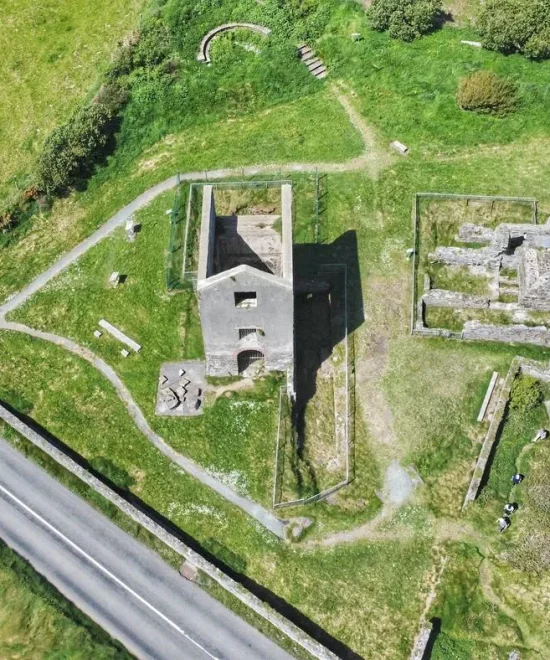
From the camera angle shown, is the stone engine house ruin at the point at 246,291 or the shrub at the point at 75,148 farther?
the shrub at the point at 75,148

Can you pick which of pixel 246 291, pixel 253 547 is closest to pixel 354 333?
pixel 246 291

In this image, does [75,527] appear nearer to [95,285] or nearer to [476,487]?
[95,285]

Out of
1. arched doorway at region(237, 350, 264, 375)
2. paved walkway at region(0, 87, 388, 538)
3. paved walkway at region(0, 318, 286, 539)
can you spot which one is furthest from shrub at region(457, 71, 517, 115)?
paved walkway at region(0, 318, 286, 539)

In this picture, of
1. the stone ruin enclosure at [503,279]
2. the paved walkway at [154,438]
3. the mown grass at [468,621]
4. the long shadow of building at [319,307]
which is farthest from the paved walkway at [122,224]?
the stone ruin enclosure at [503,279]

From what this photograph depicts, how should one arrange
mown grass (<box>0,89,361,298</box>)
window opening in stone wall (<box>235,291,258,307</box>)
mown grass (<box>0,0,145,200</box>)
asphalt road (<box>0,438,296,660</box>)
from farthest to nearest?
mown grass (<box>0,0,145,200</box>), mown grass (<box>0,89,361,298</box>), window opening in stone wall (<box>235,291,258,307</box>), asphalt road (<box>0,438,296,660</box>)

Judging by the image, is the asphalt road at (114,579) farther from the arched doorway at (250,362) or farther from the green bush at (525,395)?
the green bush at (525,395)

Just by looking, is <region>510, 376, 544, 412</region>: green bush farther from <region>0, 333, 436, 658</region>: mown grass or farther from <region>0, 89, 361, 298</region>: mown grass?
<region>0, 89, 361, 298</region>: mown grass
